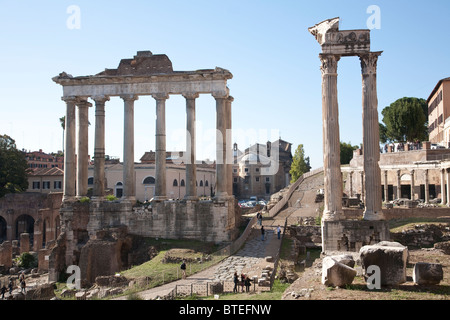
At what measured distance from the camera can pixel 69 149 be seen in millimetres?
27859

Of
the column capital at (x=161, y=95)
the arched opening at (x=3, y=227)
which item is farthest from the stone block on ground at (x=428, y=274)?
the arched opening at (x=3, y=227)

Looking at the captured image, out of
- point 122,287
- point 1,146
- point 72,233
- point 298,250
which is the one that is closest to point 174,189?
point 1,146

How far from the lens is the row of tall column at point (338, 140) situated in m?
19.1

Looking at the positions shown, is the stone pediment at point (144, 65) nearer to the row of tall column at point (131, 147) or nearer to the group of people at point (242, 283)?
the row of tall column at point (131, 147)

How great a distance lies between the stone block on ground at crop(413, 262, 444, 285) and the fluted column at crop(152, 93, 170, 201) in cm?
1752

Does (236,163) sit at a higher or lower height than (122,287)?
higher

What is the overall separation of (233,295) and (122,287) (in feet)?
19.1

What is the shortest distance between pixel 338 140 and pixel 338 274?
8744 millimetres

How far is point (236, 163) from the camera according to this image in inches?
3314

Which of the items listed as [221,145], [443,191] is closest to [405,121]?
[443,191]

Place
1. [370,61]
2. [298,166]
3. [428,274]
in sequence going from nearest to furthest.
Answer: [428,274] < [370,61] < [298,166]

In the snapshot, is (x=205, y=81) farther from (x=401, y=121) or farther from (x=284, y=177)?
(x=284, y=177)

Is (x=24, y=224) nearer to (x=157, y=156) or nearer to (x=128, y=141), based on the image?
(x=128, y=141)

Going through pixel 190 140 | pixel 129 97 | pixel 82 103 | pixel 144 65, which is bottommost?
pixel 190 140
